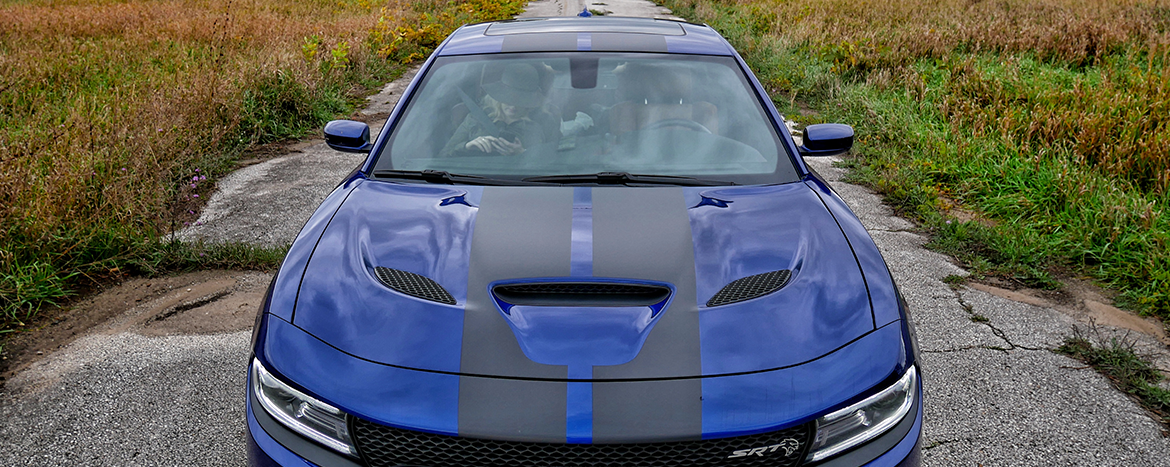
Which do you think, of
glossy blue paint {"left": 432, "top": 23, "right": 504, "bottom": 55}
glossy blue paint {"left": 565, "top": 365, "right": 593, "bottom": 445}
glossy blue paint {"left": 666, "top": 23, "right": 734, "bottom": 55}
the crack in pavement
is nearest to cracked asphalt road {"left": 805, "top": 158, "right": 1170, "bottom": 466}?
the crack in pavement

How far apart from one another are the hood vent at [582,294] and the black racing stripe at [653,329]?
4 centimetres

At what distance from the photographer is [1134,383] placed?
299cm

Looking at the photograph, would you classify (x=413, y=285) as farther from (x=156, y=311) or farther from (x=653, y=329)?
(x=156, y=311)

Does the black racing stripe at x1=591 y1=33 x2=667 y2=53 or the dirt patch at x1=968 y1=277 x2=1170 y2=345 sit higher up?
the black racing stripe at x1=591 y1=33 x2=667 y2=53

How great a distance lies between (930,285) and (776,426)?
9.38ft

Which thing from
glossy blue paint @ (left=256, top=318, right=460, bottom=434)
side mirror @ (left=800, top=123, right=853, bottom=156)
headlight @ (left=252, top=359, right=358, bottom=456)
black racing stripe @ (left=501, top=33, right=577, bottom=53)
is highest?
black racing stripe @ (left=501, top=33, right=577, bottom=53)

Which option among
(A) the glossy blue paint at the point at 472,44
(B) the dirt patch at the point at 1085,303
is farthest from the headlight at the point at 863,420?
(B) the dirt patch at the point at 1085,303

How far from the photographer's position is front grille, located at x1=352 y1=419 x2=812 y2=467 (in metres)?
1.56

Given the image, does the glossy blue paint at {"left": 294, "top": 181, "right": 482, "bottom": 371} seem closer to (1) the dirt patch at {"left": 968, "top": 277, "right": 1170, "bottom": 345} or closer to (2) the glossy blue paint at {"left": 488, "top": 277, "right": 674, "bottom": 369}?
(2) the glossy blue paint at {"left": 488, "top": 277, "right": 674, "bottom": 369}

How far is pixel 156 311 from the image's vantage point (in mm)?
3602

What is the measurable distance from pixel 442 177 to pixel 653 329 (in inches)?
43.0

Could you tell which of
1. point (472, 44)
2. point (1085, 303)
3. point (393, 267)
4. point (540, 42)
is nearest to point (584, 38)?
point (540, 42)

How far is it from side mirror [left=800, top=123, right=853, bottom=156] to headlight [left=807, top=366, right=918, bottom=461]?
4.37ft

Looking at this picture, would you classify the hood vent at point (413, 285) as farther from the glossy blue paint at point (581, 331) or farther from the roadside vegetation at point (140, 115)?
the roadside vegetation at point (140, 115)
